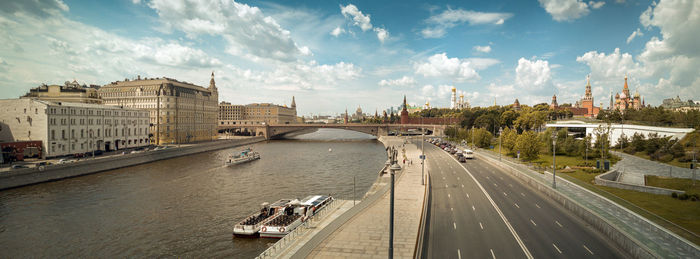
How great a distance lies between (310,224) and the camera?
69.6 ft

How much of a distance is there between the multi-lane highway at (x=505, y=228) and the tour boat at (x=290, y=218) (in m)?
9.72

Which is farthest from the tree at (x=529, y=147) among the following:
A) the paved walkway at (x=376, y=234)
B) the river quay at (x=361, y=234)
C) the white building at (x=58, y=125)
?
the white building at (x=58, y=125)

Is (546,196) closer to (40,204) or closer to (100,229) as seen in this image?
(100,229)

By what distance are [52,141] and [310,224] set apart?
51.8 meters

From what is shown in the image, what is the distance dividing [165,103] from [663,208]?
3834 inches

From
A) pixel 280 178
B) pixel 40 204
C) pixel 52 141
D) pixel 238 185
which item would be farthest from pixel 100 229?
pixel 52 141

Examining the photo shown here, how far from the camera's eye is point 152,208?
30719 mm

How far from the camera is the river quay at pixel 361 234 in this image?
15.2 metres

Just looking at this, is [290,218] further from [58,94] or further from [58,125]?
[58,94]

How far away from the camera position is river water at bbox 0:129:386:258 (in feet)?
71.8

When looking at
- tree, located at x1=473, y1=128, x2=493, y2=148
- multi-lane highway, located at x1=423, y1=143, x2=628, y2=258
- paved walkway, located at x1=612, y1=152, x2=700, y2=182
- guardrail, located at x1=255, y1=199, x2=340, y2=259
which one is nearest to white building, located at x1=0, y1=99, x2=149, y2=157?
guardrail, located at x1=255, y1=199, x2=340, y2=259

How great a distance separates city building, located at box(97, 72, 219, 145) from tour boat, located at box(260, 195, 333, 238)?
73683 mm

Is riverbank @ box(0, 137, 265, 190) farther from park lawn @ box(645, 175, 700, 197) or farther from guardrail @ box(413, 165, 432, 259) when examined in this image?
park lawn @ box(645, 175, 700, 197)

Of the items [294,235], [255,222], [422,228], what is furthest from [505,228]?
[255,222]
